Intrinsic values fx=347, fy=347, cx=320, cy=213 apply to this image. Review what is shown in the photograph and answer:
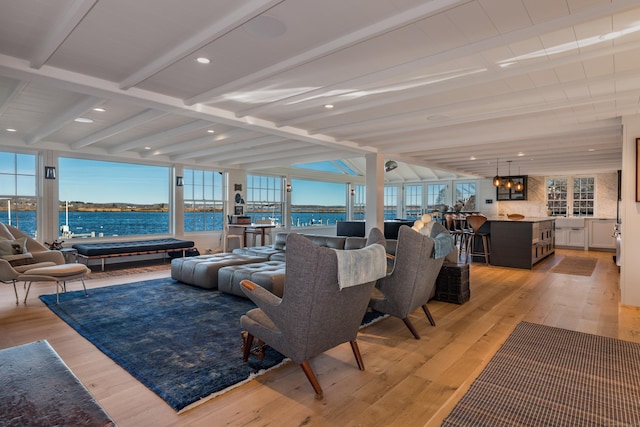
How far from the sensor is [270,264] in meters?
5.21

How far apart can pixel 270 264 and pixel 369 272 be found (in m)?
3.05

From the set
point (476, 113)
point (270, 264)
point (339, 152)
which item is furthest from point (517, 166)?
point (270, 264)

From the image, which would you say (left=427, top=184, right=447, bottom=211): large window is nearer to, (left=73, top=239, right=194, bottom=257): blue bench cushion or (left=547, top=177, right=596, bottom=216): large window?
(left=547, top=177, right=596, bottom=216): large window

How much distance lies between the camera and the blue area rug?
2.45 meters

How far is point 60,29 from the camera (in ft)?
8.22

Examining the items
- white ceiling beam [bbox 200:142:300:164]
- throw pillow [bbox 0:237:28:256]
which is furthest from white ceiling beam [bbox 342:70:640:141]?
throw pillow [bbox 0:237:28:256]

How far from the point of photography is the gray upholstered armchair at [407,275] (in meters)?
3.14

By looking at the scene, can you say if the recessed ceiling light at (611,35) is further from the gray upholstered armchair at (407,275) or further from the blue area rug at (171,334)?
the blue area rug at (171,334)

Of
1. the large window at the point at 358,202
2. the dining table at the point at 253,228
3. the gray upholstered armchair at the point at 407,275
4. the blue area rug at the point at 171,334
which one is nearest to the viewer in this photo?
the blue area rug at the point at 171,334

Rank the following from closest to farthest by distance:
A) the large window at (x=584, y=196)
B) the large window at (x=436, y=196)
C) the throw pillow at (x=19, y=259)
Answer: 1. the throw pillow at (x=19, y=259)
2. the large window at (x=584, y=196)
3. the large window at (x=436, y=196)

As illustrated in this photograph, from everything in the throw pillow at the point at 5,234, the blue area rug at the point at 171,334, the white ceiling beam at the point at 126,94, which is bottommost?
the blue area rug at the point at 171,334

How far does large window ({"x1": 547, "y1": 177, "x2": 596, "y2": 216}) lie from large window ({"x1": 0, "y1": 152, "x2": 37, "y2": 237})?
13930 mm

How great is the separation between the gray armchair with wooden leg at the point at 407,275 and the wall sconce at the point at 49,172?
7.12 meters

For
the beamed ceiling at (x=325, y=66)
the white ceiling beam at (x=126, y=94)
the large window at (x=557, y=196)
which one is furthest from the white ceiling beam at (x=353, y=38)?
the large window at (x=557, y=196)
